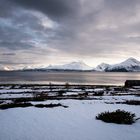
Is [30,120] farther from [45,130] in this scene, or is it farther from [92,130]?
[92,130]

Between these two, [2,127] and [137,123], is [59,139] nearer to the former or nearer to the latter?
[2,127]

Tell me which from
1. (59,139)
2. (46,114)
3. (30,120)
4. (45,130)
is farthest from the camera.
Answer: (46,114)

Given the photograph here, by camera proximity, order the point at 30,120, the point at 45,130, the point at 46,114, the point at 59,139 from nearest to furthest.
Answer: the point at 59,139 → the point at 45,130 → the point at 30,120 → the point at 46,114

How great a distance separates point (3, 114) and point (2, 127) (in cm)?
335

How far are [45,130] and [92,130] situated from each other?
2.34m

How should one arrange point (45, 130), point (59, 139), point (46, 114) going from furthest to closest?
1. point (46, 114)
2. point (45, 130)
3. point (59, 139)

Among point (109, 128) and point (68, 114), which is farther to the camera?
point (68, 114)

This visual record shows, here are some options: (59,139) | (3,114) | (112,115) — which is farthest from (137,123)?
Answer: (3,114)

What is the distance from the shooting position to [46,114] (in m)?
14.5

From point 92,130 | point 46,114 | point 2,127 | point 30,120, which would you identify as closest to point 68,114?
point 46,114

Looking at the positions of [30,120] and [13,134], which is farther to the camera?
[30,120]

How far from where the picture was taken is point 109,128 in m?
11.5

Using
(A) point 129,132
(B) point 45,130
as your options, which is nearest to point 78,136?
(B) point 45,130

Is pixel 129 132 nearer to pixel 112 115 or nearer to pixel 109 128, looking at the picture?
pixel 109 128
